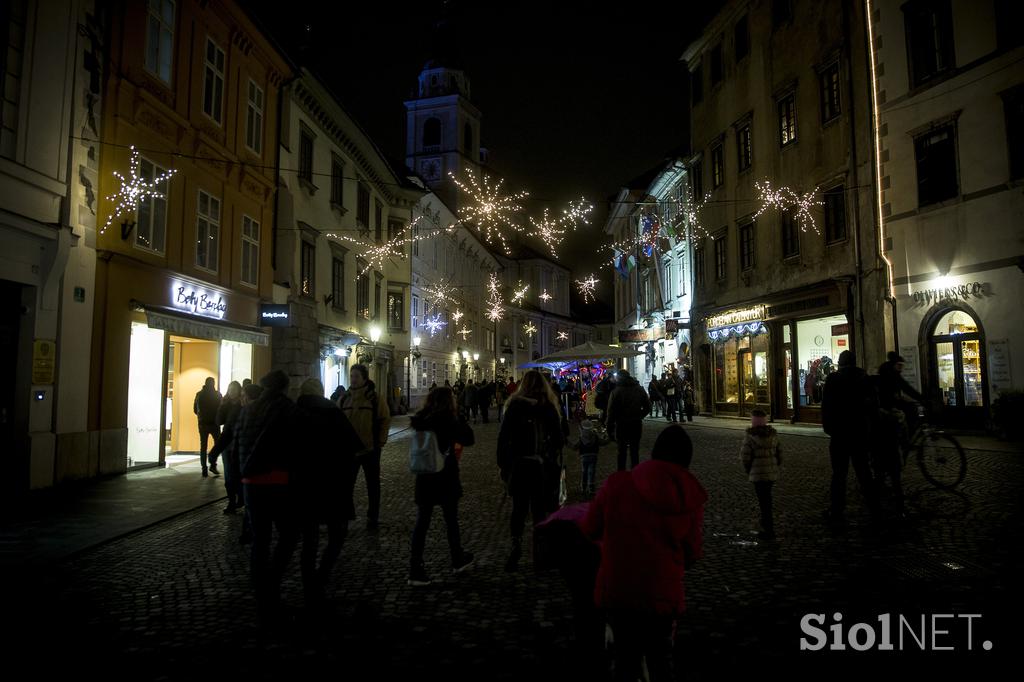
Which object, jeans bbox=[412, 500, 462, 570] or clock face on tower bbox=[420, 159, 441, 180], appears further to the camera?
clock face on tower bbox=[420, 159, 441, 180]

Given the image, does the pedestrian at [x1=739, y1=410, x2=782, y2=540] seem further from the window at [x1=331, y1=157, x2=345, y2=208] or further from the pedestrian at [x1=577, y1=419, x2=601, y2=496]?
the window at [x1=331, y1=157, x2=345, y2=208]

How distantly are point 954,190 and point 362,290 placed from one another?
21555 mm

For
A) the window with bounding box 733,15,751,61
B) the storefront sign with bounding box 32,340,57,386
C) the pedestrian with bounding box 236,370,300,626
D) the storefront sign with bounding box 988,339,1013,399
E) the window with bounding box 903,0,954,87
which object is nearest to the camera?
the pedestrian with bounding box 236,370,300,626

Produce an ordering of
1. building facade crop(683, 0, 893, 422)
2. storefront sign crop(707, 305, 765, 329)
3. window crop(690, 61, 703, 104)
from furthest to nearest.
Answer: window crop(690, 61, 703, 104), storefront sign crop(707, 305, 765, 329), building facade crop(683, 0, 893, 422)

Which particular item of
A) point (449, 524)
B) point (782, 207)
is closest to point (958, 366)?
point (782, 207)

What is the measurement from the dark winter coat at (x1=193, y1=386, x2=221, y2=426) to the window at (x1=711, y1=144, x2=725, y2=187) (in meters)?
22.0

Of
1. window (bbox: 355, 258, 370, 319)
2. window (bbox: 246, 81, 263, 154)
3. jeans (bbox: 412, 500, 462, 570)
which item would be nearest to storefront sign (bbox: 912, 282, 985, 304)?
jeans (bbox: 412, 500, 462, 570)

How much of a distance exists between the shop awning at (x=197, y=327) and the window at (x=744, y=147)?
1904 centimetres

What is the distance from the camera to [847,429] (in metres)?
7.55

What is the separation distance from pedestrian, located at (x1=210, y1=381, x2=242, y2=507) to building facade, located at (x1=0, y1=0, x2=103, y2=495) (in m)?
2.64

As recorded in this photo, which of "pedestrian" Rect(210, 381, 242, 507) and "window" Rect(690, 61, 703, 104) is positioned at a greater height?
"window" Rect(690, 61, 703, 104)

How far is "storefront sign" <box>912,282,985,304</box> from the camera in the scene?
633 inches

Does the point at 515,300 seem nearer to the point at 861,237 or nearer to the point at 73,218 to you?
the point at 861,237

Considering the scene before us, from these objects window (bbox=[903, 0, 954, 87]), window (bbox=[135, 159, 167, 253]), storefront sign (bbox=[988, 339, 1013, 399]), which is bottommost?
storefront sign (bbox=[988, 339, 1013, 399])
